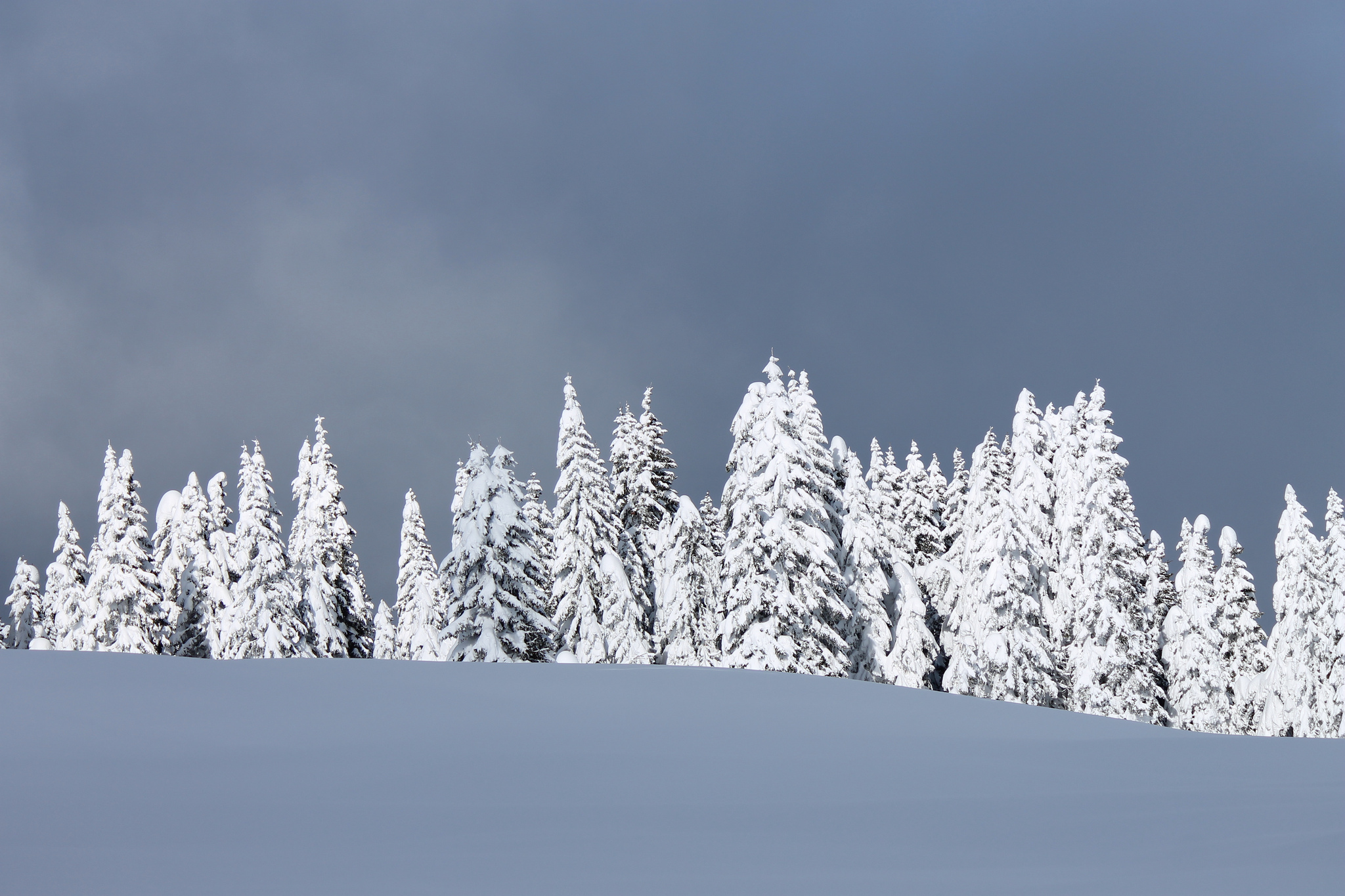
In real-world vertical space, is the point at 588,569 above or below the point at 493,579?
above

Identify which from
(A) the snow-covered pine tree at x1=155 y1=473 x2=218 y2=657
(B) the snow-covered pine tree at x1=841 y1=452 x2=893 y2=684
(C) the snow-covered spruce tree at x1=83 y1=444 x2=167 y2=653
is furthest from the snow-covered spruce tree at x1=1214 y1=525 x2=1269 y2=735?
(C) the snow-covered spruce tree at x1=83 y1=444 x2=167 y2=653

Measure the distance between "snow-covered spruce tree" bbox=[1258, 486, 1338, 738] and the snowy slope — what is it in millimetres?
33626

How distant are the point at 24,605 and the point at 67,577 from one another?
7.48 metres

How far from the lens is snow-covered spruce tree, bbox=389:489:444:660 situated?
52188 mm

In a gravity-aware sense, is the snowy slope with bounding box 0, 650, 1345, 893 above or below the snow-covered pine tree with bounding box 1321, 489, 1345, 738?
below

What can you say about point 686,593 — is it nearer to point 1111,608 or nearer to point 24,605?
point 1111,608

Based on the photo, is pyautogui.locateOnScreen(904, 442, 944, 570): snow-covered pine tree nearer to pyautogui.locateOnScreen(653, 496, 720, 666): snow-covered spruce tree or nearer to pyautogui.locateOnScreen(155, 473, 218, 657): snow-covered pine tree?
pyautogui.locateOnScreen(653, 496, 720, 666): snow-covered spruce tree

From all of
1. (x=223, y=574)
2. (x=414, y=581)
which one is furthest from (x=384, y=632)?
(x=223, y=574)

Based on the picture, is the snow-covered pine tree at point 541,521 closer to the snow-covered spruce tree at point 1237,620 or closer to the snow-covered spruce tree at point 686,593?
the snow-covered spruce tree at point 686,593

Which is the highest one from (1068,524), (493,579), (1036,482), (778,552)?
(1036,482)

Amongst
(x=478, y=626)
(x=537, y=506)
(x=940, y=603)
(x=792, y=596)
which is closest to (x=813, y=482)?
(x=792, y=596)

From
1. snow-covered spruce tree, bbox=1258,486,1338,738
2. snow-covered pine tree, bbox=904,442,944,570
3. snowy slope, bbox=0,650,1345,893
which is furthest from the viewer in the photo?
snow-covered pine tree, bbox=904,442,944,570

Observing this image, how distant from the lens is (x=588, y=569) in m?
34.0

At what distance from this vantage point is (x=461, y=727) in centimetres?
938
